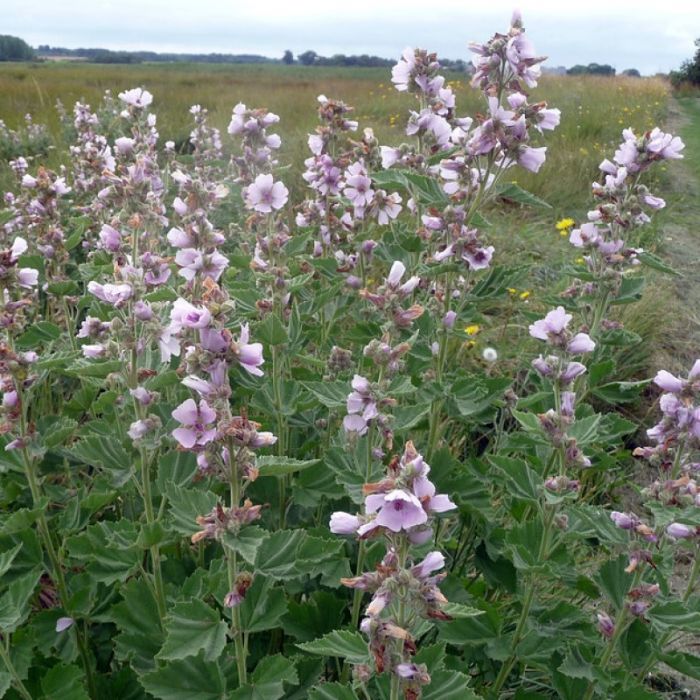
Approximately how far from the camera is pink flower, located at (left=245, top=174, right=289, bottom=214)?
9.37 feet

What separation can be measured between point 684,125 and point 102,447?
772 inches

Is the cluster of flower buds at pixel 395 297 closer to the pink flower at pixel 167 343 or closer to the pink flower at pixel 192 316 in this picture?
the pink flower at pixel 167 343

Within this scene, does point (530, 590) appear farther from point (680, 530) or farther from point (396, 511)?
point (396, 511)

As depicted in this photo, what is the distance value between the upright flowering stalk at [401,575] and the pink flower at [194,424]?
0.42 metres

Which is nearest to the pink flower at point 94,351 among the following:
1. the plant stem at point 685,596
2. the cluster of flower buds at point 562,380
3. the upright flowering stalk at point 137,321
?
the upright flowering stalk at point 137,321

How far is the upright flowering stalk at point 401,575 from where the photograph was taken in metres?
1.44

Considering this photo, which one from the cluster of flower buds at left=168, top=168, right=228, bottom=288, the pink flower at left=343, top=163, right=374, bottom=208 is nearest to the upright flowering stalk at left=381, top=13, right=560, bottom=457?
the pink flower at left=343, top=163, right=374, bottom=208

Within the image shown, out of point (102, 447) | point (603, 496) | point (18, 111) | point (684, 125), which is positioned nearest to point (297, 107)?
point (18, 111)

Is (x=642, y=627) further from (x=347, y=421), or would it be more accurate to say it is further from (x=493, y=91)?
(x=493, y=91)

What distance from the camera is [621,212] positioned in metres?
3.11

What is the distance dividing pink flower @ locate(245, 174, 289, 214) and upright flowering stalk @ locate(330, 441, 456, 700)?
1645 millimetres

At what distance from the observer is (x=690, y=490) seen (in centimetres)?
210

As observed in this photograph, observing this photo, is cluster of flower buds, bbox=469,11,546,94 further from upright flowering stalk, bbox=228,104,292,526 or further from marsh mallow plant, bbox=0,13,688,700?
upright flowering stalk, bbox=228,104,292,526

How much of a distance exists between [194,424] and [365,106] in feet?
52.8
